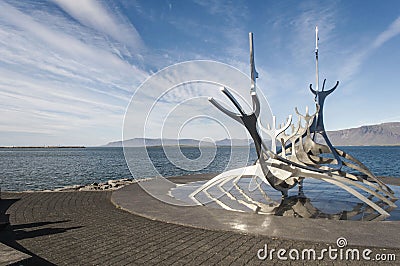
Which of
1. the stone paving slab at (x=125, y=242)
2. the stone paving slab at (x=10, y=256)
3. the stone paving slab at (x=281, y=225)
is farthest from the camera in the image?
the stone paving slab at (x=281, y=225)

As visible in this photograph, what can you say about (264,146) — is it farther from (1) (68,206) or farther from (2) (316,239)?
(1) (68,206)

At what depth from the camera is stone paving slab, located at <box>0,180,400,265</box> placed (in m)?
5.07

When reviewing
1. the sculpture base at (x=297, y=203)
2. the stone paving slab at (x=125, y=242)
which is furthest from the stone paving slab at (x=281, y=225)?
the sculpture base at (x=297, y=203)

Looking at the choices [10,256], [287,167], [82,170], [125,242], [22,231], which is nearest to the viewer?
[10,256]

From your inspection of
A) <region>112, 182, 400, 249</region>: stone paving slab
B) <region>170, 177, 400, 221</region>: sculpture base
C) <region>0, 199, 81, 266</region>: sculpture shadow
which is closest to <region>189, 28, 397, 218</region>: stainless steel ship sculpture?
<region>170, 177, 400, 221</region>: sculpture base

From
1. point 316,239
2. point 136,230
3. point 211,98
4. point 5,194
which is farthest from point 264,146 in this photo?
point 5,194

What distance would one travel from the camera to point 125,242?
6.04 meters

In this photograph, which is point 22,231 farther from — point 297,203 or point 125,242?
point 297,203

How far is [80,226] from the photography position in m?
7.35

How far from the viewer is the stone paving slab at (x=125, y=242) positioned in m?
5.07

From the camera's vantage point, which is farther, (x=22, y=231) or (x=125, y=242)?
(x=22, y=231)

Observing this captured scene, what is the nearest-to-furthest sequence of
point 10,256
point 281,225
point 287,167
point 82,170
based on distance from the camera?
point 10,256 < point 281,225 < point 287,167 < point 82,170

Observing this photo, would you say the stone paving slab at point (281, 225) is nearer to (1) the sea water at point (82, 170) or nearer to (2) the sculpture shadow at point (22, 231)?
(2) the sculpture shadow at point (22, 231)

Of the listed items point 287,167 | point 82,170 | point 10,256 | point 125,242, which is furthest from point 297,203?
point 82,170
